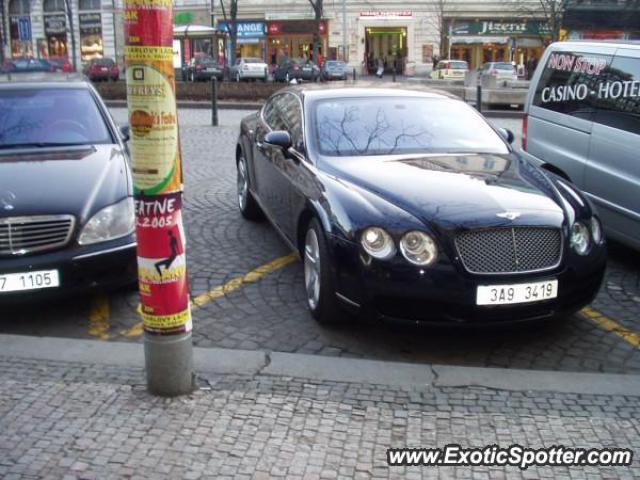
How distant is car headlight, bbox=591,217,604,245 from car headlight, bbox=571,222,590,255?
0.07 m

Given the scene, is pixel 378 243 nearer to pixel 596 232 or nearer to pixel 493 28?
pixel 596 232

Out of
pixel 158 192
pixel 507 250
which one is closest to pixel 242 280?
pixel 507 250

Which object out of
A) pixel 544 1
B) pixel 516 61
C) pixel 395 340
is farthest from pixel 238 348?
pixel 516 61

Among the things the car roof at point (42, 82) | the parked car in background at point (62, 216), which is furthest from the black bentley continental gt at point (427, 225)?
the car roof at point (42, 82)

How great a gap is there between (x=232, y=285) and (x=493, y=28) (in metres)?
54.6

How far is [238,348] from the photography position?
474 centimetres

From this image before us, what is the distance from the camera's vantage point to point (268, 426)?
3613mm

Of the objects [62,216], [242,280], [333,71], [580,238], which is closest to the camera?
[580,238]

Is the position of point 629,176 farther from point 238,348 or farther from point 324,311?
point 238,348

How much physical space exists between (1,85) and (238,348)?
373cm

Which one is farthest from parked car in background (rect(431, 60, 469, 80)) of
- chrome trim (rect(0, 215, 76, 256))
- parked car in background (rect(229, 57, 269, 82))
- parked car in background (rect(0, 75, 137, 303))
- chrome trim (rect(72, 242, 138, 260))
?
chrome trim (rect(0, 215, 76, 256))

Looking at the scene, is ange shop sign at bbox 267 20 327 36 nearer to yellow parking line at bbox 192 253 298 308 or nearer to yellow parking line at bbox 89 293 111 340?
yellow parking line at bbox 192 253 298 308

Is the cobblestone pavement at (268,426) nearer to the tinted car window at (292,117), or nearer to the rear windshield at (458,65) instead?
the tinted car window at (292,117)

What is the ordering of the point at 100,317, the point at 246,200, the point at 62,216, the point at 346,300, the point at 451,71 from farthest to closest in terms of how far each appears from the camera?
1. the point at 451,71
2. the point at 246,200
3. the point at 100,317
4. the point at 62,216
5. the point at 346,300
